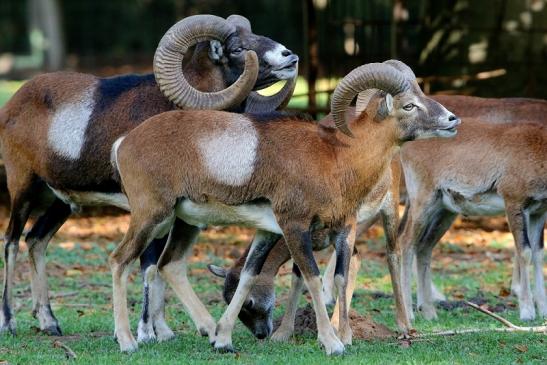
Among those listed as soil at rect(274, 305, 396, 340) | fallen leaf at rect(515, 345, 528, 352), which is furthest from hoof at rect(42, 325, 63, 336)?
fallen leaf at rect(515, 345, 528, 352)

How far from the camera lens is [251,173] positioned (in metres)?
9.01

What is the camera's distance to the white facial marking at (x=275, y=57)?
10656 millimetres

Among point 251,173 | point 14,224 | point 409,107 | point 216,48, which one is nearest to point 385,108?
point 409,107

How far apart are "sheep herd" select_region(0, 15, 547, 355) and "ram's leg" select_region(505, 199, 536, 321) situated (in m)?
0.02

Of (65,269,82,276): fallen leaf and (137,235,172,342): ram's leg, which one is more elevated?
(137,235,172,342): ram's leg

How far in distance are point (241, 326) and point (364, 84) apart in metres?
2.78

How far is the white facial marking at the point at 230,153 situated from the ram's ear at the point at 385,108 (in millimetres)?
994

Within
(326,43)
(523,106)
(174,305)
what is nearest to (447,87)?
(326,43)

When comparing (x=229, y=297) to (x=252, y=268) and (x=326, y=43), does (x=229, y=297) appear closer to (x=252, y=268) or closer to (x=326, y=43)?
(x=252, y=268)

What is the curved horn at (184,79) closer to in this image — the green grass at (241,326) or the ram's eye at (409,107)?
the ram's eye at (409,107)

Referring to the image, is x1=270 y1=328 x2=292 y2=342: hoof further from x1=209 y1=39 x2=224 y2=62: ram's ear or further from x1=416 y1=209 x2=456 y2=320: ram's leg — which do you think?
x1=209 y1=39 x2=224 y2=62: ram's ear

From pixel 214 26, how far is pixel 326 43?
1120cm

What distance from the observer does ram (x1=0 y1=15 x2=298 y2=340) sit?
1020cm

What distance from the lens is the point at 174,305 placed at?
11836 millimetres
